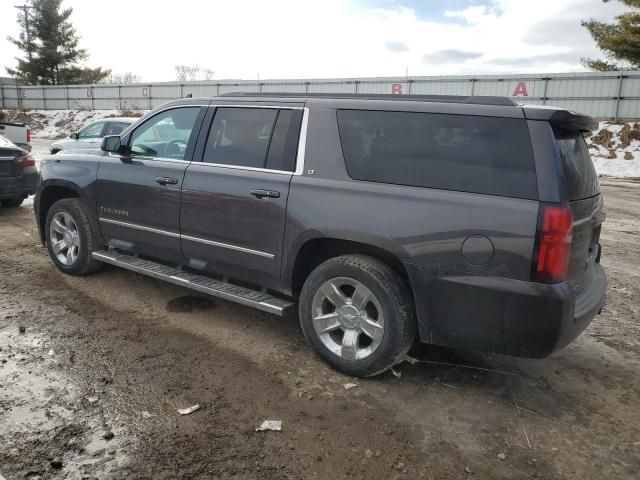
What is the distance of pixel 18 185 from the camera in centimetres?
827

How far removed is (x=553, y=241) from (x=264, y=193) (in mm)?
1952

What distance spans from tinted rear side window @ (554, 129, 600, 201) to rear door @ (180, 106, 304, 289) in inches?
69.3

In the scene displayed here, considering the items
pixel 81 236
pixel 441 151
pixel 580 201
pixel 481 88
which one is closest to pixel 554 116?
pixel 580 201

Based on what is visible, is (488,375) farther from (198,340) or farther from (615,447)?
(198,340)

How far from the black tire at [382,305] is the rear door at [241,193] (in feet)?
1.67

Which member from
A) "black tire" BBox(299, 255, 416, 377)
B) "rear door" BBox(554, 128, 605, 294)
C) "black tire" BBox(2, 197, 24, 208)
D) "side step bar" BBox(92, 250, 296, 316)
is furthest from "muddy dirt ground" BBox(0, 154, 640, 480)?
"black tire" BBox(2, 197, 24, 208)

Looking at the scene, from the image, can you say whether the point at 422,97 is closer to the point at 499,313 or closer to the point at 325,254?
the point at 325,254

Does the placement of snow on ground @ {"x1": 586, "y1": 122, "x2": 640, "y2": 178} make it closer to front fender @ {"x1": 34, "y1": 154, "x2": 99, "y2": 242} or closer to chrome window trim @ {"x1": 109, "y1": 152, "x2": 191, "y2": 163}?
chrome window trim @ {"x1": 109, "y1": 152, "x2": 191, "y2": 163}

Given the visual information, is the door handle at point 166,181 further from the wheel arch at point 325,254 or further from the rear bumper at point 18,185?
the rear bumper at point 18,185

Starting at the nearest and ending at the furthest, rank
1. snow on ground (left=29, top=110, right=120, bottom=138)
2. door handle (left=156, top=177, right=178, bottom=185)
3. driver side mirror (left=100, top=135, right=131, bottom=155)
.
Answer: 1. door handle (left=156, top=177, right=178, bottom=185)
2. driver side mirror (left=100, top=135, right=131, bottom=155)
3. snow on ground (left=29, top=110, right=120, bottom=138)

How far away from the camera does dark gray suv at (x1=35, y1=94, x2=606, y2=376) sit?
284cm

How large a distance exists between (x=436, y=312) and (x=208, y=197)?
1994mm

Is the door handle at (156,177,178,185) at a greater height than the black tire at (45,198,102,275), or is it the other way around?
the door handle at (156,177,178,185)

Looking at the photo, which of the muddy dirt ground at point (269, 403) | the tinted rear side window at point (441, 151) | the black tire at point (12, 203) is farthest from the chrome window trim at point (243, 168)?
the black tire at point (12, 203)
